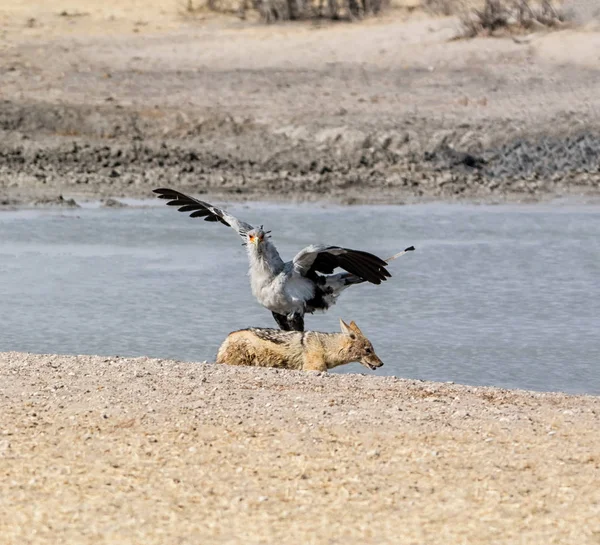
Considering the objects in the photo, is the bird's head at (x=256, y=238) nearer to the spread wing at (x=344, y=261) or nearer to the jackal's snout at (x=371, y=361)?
the spread wing at (x=344, y=261)

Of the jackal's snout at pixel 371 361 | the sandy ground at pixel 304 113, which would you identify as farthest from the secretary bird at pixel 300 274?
the sandy ground at pixel 304 113

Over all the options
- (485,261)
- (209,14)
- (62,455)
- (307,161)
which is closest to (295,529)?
(62,455)

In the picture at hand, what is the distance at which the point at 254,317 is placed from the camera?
873 centimetres

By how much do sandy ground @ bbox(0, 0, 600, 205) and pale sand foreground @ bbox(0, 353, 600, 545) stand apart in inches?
295

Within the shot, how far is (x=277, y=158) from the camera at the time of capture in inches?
593

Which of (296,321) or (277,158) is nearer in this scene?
(296,321)

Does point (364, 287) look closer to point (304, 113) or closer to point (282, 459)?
point (282, 459)

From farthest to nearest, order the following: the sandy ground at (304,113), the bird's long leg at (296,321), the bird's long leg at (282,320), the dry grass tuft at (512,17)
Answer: the dry grass tuft at (512,17), the sandy ground at (304,113), the bird's long leg at (282,320), the bird's long leg at (296,321)

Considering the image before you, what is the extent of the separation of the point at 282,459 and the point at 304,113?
1154cm

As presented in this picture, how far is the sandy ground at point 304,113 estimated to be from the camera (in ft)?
46.6

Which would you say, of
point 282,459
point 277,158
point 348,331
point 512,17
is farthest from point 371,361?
point 512,17

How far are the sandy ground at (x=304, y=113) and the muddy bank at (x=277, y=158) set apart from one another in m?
0.02

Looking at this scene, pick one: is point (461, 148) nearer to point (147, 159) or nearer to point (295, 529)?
point (147, 159)

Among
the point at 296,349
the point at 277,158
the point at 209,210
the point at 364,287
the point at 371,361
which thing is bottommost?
the point at 277,158
